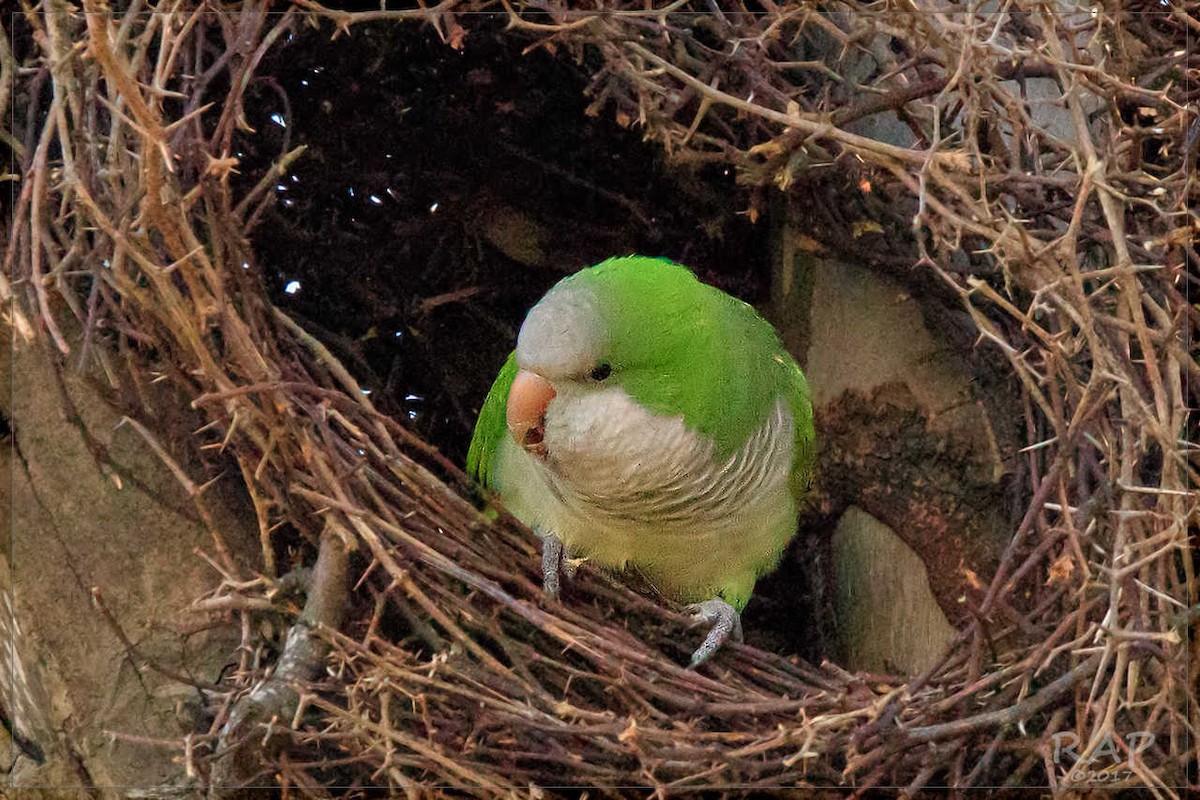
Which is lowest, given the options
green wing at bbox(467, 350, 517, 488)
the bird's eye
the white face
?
green wing at bbox(467, 350, 517, 488)

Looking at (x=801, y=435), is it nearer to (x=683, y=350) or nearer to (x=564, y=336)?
(x=683, y=350)

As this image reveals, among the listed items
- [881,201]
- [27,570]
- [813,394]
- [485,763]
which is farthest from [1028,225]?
[27,570]

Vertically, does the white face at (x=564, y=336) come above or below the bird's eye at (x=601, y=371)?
above

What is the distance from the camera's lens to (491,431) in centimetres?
275

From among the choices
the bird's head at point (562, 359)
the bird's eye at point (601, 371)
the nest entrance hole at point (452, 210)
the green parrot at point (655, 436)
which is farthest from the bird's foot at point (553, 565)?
the nest entrance hole at point (452, 210)

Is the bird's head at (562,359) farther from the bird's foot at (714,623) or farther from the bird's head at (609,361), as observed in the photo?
the bird's foot at (714,623)

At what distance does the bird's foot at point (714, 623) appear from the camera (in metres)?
2.58

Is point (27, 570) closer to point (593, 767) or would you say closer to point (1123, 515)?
point (593, 767)

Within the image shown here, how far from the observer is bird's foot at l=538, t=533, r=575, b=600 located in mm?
2502

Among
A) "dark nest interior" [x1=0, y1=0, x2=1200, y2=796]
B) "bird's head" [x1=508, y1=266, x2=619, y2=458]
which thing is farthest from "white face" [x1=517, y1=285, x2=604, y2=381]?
"dark nest interior" [x1=0, y1=0, x2=1200, y2=796]

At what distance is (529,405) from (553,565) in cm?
45

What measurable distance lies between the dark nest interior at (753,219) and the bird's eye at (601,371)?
0.44 metres

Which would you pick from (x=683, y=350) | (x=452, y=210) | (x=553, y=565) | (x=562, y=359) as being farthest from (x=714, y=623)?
(x=452, y=210)

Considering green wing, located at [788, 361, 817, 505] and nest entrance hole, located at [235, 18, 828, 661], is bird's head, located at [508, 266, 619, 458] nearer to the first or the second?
green wing, located at [788, 361, 817, 505]
